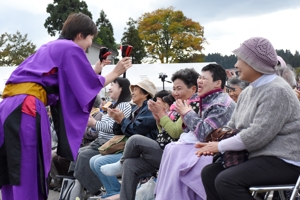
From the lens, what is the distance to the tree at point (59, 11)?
52844mm

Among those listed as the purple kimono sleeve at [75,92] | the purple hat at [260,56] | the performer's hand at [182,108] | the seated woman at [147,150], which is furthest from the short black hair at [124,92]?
the purple hat at [260,56]

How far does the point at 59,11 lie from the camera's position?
53469mm

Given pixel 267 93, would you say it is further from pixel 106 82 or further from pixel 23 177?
pixel 23 177

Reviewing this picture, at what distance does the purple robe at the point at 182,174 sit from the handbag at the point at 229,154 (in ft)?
1.77

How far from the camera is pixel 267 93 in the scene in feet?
10.1

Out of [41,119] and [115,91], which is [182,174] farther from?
[115,91]

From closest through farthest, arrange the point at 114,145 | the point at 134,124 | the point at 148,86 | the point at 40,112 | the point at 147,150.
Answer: the point at 40,112 → the point at 147,150 → the point at 134,124 → the point at 114,145 → the point at 148,86

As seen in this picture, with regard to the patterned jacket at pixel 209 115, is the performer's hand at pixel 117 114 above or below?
below

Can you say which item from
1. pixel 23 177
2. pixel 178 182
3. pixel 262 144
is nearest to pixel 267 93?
pixel 262 144

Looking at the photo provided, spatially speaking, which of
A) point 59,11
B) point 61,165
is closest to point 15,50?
point 59,11

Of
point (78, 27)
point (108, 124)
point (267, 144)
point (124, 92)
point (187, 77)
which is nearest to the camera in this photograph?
point (267, 144)

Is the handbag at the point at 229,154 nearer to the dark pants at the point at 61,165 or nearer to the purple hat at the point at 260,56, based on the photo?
the purple hat at the point at 260,56

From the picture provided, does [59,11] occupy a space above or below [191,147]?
above

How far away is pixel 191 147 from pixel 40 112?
1414mm
